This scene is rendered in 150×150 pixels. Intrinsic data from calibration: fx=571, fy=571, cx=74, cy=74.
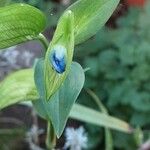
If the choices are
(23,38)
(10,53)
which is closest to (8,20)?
(23,38)

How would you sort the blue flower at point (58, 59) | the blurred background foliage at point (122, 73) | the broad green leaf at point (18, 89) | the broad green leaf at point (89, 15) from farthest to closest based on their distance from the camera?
the blurred background foliage at point (122, 73) < the broad green leaf at point (18, 89) < the broad green leaf at point (89, 15) < the blue flower at point (58, 59)

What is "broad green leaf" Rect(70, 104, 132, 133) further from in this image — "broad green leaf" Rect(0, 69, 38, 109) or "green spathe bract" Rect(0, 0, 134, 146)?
"green spathe bract" Rect(0, 0, 134, 146)

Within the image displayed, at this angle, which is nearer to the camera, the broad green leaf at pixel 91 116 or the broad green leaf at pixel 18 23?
the broad green leaf at pixel 18 23

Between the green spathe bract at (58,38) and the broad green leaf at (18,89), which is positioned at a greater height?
the green spathe bract at (58,38)

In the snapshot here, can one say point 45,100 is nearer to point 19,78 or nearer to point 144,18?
point 19,78

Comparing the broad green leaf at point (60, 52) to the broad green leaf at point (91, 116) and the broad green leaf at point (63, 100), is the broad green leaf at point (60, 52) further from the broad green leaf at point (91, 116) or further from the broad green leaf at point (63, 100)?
the broad green leaf at point (91, 116)

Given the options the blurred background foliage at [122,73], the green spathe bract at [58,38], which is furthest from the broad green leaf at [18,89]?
the blurred background foliage at [122,73]

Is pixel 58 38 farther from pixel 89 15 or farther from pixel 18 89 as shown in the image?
pixel 18 89

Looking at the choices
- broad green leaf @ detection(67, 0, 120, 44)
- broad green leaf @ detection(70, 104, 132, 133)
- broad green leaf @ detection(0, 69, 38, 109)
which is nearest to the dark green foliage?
broad green leaf @ detection(70, 104, 132, 133)
